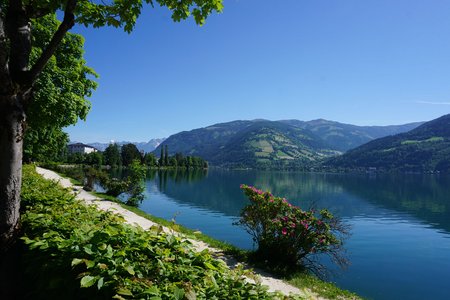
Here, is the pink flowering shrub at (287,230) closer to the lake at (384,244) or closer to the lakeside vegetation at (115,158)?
the lake at (384,244)

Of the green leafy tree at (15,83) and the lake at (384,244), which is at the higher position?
the green leafy tree at (15,83)

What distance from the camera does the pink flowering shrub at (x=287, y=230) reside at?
14703mm

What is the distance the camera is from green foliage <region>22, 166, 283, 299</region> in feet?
10.6

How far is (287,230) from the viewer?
14.8 m

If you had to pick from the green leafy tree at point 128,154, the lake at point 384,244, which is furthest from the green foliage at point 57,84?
the green leafy tree at point 128,154

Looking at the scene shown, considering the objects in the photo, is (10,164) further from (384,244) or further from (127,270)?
(384,244)

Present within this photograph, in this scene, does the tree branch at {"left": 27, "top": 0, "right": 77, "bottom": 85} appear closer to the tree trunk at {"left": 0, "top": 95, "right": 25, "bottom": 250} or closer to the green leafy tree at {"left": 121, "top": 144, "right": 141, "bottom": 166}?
the tree trunk at {"left": 0, "top": 95, "right": 25, "bottom": 250}

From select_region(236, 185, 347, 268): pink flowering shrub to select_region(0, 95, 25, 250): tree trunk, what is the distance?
1094cm

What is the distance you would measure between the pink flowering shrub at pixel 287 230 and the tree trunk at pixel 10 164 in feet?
35.9

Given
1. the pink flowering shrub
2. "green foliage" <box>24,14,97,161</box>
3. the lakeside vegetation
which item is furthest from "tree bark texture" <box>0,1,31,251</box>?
the lakeside vegetation

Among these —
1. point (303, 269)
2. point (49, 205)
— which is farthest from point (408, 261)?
point (49, 205)

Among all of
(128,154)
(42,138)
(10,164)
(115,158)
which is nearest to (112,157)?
(115,158)

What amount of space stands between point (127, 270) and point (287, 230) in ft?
40.2

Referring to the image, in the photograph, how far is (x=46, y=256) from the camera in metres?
4.20
